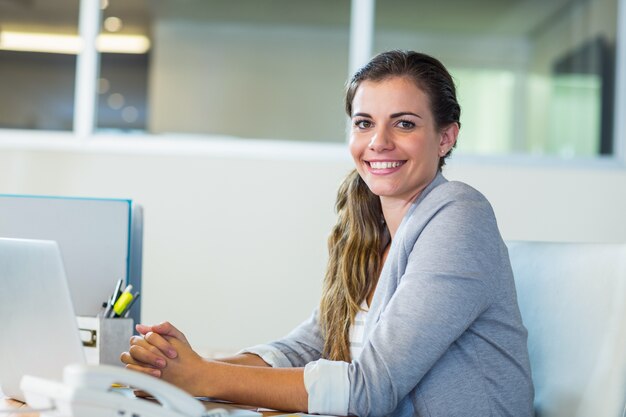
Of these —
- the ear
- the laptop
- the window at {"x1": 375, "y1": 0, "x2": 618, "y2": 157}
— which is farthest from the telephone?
the window at {"x1": 375, "y1": 0, "x2": 618, "y2": 157}

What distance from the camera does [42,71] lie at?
3.90 m

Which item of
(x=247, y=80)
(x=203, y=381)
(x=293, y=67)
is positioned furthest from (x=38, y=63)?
(x=203, y=381)

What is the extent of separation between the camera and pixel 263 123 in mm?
4074

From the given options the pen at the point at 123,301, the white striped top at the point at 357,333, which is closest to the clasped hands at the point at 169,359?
the pen at the point at 123,301

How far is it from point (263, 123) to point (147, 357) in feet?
9.43

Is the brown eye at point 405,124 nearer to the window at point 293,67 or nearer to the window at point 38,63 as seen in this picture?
the window at point 293,67

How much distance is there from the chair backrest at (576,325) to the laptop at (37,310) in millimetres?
735

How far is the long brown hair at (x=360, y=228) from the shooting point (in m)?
1.54

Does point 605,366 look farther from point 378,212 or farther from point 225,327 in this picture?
point 225,327

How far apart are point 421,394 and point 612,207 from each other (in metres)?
2.47

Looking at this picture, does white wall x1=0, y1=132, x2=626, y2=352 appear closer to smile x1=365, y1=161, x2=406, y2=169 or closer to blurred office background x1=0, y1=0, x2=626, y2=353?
blurred office background x1=0, y1=0, x2=626, y2=353

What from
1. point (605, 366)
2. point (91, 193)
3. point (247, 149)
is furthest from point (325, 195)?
point (605, 366)

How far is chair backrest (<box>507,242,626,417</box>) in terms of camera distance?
1271 mm

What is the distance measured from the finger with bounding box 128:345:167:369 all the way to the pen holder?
0.17m
